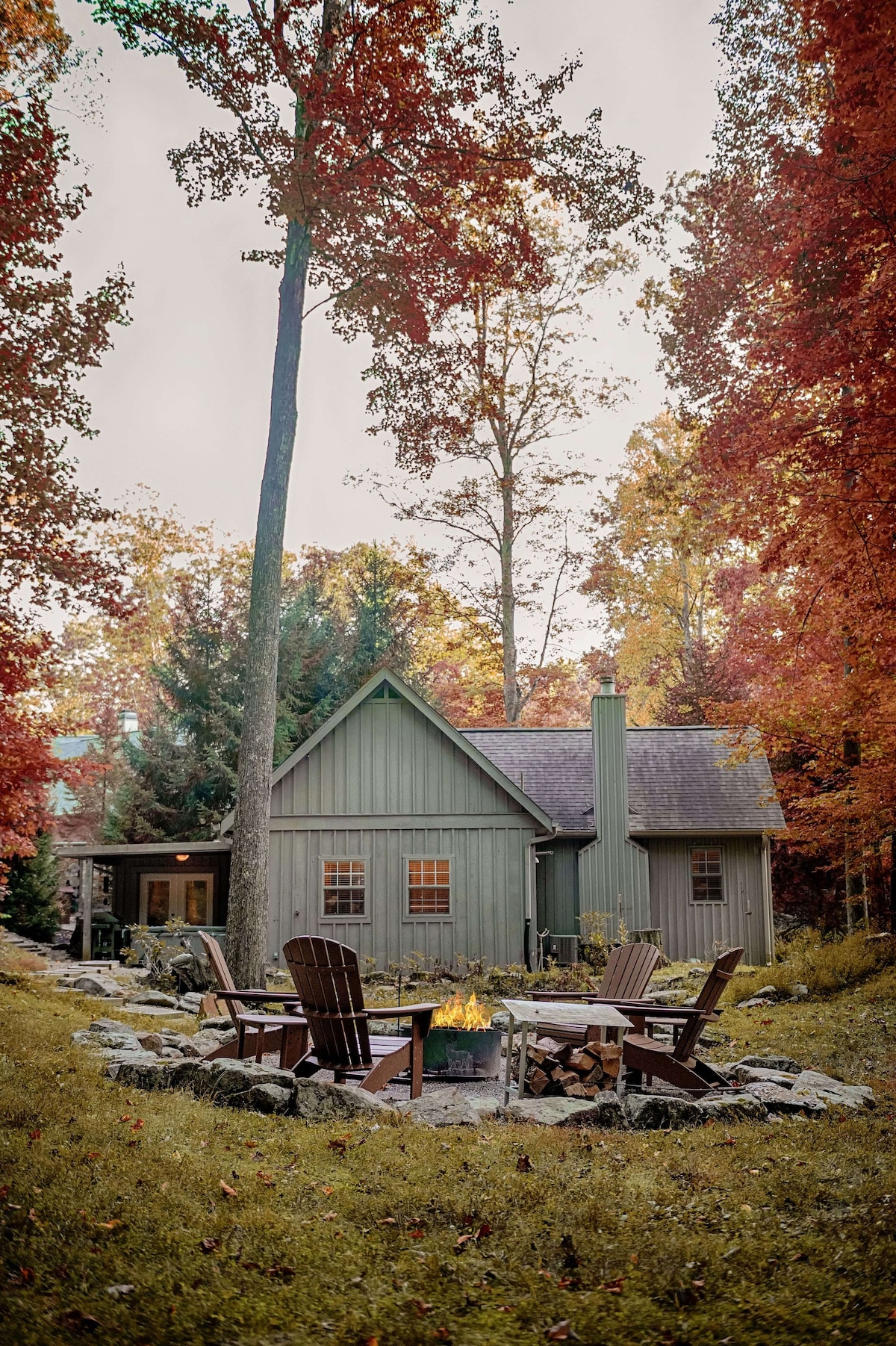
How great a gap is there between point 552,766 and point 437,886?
13.9 feet

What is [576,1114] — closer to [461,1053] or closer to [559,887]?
[461,1053]

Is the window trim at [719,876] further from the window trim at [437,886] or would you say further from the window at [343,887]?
the window at [343,887]

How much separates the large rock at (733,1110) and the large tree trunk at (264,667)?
6.84m

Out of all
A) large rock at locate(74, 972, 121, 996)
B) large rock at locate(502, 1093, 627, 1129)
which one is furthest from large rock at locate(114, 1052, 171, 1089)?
large rock at locate(74, 972, 121, 996)

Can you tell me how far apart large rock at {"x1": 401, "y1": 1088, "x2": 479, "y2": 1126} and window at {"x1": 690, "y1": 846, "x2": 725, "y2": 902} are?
12.5 meters

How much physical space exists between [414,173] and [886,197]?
7842mm

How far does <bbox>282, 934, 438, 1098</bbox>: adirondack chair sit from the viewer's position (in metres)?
6.64

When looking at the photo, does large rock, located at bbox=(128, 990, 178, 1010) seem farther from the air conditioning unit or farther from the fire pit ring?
the air conditioning unit

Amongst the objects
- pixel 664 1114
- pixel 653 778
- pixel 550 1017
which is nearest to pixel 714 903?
pixel 653 778

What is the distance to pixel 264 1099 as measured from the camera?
6.09 m

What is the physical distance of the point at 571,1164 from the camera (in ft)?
16.0

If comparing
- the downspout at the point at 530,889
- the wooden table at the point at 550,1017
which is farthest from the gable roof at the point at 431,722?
the wooden table at the point at 550,1017

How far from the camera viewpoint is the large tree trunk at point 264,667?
40.1ft

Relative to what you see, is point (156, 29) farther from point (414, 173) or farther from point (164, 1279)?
point (164, 1279)
